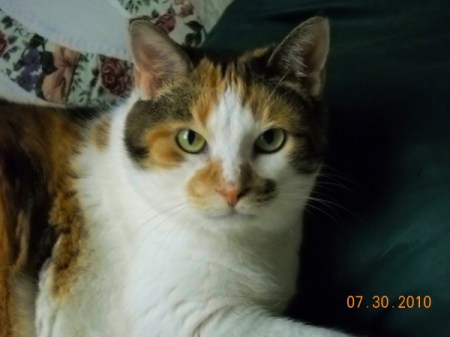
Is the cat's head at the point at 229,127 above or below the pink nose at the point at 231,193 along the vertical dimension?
above

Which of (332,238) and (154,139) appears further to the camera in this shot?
(332,238)

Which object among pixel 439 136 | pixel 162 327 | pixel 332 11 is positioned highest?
pixel 332 11

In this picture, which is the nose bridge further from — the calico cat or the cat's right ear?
the cat's right ear

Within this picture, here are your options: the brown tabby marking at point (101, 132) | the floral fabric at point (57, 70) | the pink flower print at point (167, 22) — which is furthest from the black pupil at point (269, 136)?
the pink flower print at point (167, 22)

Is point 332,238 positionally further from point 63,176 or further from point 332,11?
point 332,11

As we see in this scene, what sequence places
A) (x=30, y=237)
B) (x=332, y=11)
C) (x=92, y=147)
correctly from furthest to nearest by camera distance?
1. (x=332, y=11)
2. (x=92, y=147)
3. (x=30, y=237)

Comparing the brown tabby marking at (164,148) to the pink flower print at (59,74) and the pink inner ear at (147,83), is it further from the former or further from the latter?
the pink flower print at (59,74)

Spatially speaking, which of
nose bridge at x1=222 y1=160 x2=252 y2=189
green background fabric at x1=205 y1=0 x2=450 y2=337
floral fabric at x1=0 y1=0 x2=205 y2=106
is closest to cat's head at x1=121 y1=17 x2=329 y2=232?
nose bridge at x1=222 y1=160 x2=252 y2=189

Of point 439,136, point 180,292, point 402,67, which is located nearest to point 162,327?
point 180,292
